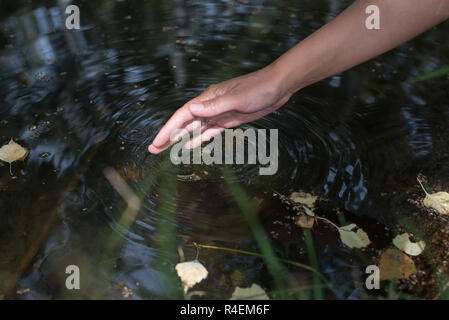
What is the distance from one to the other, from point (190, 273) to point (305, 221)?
0.46 meters

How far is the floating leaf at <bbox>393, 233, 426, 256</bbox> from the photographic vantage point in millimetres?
1432

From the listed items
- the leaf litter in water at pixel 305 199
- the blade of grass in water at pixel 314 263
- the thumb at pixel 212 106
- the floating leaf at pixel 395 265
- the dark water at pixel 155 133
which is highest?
the thumb at pixel 212 106

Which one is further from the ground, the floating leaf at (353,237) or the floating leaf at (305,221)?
the floating leaf at (305,221)

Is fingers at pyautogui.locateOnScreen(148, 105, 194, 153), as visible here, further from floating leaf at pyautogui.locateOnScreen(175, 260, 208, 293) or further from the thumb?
floating leaf at pyautogui.locateOnScreen(175, 260, 208, 293)

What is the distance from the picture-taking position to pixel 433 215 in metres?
1.55

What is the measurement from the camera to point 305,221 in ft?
5.05

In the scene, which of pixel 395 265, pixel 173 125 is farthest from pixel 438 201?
pixel 173 125

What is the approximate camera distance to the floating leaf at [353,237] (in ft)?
4.79

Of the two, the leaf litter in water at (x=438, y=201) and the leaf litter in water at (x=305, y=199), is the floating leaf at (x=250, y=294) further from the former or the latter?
the leaf litter in water at (x=438, y=201)

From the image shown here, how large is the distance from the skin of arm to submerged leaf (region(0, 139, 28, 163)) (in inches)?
20.9

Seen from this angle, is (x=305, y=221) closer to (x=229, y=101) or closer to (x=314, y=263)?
(x=314, y=263)

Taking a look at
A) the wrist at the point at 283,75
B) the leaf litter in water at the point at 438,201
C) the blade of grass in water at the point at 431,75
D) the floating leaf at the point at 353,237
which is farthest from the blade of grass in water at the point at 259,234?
the blade of grass in water at the point at 431,75

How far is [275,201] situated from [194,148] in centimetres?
46

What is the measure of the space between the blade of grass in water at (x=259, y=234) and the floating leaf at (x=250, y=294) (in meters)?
0.06
